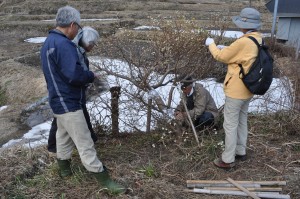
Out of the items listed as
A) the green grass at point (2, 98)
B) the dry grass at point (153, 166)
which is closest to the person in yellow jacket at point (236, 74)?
the dry grass at point (153, 166)

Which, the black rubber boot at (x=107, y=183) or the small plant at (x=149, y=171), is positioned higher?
the black rubber boot at (x=107, y=183)

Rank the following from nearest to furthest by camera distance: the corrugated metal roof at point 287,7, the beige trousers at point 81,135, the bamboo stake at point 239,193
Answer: the beige trousers at point 81,135, the bamboo stake at point 239,193, the corrugated metal roof at point 287,7

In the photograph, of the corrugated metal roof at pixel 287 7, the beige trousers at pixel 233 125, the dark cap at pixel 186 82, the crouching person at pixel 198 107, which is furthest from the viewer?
the corrugated metal roof at pixel 287 7

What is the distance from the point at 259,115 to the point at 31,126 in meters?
4.22

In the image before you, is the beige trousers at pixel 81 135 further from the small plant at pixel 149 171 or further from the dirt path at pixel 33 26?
the dirt path at pixel 33 26

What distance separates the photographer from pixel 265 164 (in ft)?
12.2

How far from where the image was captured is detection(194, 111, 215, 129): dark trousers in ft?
14.4

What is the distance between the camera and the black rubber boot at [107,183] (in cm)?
312

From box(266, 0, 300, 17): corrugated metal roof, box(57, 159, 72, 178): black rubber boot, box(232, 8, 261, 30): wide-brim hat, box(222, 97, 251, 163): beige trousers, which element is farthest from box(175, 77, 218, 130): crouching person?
box(266, 0, 300, 17): corrugated metal roof

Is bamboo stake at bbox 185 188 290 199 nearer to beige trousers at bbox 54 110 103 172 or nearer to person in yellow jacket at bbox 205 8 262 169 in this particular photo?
person in yellow jacket at bbox 205 8 262 169

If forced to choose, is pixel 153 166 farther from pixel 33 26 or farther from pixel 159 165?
pixel 33 26

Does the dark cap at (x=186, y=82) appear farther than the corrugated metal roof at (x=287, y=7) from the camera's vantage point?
No

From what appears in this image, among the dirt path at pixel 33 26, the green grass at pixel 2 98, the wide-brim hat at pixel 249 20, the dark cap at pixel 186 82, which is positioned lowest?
the green grass at pixel 2 98

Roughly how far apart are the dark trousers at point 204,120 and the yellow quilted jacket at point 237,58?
102cm
